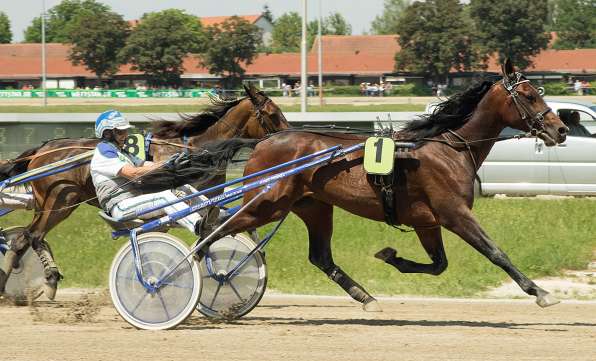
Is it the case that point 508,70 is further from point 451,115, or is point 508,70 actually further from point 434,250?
point 434,250

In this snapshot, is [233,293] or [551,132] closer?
[551,132]

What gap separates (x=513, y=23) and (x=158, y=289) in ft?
192

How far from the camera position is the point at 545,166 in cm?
1558

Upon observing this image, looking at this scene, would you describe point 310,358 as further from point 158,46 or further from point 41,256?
point 158,46

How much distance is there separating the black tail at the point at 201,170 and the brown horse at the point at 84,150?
0.38 m

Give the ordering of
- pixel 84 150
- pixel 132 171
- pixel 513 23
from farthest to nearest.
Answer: pixel 513 23
pixel 84 150
pixel 132 171

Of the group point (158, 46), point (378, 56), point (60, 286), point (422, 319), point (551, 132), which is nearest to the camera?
point (551, 132)

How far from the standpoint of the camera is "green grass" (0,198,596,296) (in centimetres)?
1080

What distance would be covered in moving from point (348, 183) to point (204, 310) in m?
1.57

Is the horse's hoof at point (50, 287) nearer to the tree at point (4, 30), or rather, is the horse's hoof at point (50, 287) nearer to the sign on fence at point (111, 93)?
the sign on fence at point (111, 93)

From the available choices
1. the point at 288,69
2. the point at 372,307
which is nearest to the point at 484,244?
the point at 372,307

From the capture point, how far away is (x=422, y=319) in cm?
830

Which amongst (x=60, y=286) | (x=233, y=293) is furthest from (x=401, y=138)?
(x=60, y=286)

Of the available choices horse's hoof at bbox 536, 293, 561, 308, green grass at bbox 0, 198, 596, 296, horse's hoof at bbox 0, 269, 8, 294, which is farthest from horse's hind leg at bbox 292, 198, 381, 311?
horse's hoof at bbox 0, 269, 8, 294
